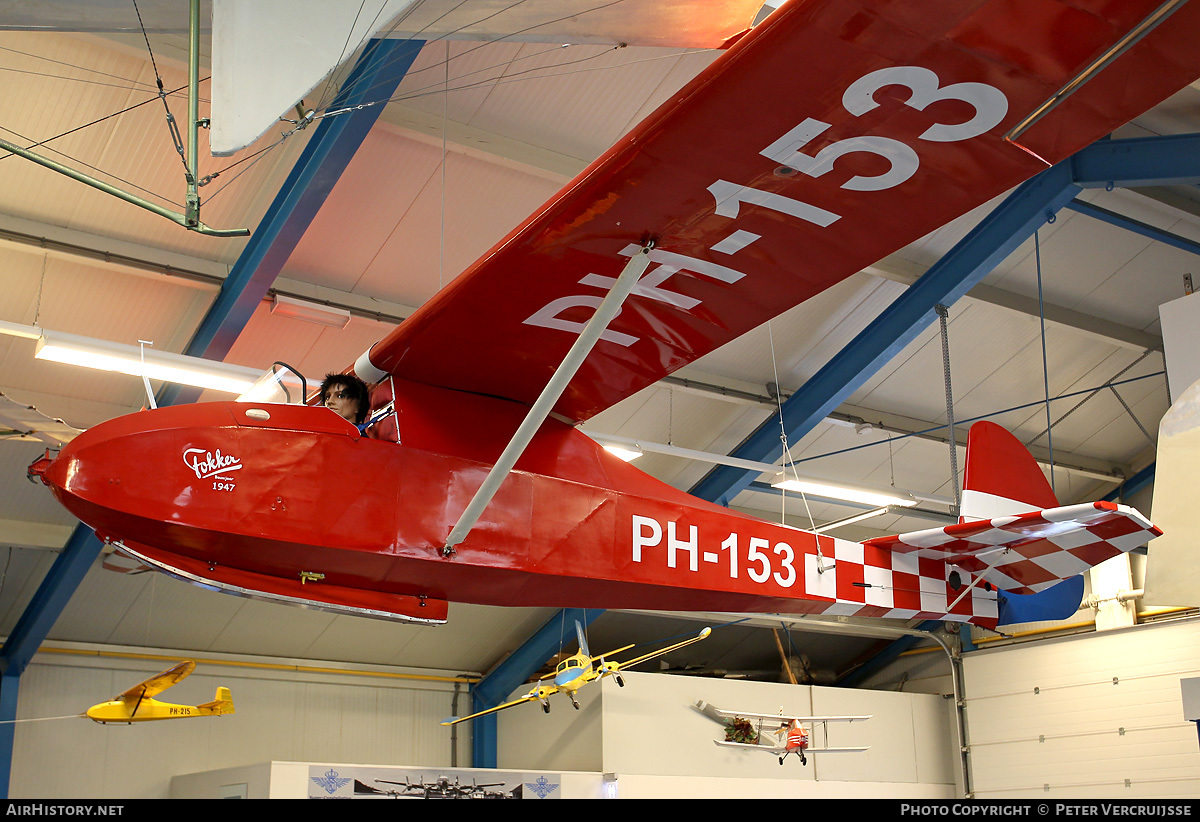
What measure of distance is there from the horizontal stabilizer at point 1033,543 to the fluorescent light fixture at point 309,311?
5822mm

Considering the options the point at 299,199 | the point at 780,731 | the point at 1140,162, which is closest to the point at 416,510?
the point at 299,199

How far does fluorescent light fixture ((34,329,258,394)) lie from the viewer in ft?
24.6

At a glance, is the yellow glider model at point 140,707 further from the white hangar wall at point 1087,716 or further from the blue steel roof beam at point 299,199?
the white hangar wall at point 1087,716

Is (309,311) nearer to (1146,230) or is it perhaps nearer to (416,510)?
(416,510)

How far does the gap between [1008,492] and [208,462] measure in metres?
5.61

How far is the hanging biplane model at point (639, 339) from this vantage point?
313cm

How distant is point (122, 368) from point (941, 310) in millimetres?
7909

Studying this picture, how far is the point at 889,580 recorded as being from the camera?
652 cm

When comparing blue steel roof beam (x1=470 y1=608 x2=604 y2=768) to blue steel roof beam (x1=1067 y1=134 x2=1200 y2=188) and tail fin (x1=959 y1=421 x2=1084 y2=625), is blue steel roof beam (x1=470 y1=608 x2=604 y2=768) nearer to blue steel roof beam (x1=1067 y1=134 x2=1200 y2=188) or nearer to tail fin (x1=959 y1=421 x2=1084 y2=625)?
tail fin (x1=959 y1=421 x2=1084 y2=625)

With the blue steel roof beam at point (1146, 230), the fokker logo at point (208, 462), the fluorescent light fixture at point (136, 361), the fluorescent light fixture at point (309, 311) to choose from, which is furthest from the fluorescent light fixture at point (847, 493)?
the fokker logo at point (208, 462)

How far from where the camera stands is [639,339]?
488 centimetres

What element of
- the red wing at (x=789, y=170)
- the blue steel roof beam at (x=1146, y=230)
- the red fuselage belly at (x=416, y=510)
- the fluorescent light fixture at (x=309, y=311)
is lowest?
the red fuselage belly at (x=416, y=510)
